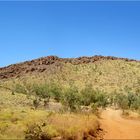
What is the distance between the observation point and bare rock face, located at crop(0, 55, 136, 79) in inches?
5512

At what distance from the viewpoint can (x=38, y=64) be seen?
150125mm

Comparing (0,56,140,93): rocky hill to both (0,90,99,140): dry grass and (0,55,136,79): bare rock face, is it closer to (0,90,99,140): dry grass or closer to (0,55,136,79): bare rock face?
(0,55,136,79): bare rock face

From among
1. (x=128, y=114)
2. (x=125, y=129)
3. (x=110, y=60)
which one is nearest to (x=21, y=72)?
(x=110, y=60)

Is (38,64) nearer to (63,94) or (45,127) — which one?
(63,94)

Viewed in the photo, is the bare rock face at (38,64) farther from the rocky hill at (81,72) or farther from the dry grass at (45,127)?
the dry grass at (45,127)

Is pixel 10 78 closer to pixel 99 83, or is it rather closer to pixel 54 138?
pixel 99 83

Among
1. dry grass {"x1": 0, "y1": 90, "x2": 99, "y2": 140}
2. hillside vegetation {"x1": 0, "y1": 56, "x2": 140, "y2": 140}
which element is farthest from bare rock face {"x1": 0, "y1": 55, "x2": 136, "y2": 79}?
dry grass {"x1": 0, "y1": 90, "x2": 99, "y2": 140}

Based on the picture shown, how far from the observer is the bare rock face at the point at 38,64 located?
140000 mm

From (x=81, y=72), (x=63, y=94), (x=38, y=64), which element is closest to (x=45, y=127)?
(x=63, y=94)

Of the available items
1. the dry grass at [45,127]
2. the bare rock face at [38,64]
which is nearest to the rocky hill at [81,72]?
the bare rock face at [38,64]

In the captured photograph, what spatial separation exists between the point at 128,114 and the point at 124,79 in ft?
261

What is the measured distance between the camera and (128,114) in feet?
108

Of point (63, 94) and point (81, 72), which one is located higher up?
point (81, 72)

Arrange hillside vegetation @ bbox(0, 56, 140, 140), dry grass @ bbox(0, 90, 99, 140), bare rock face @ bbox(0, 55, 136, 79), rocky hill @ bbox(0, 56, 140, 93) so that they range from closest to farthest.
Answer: dry grass @ bbox(0, 90, 99, 140) < hillside vegetation @ bbox(0, 56, 140, 140) < rocky hill @ bbox(0, 56, 140, 93) < bare rock face @ bbox(0, 55, 136, 79)
